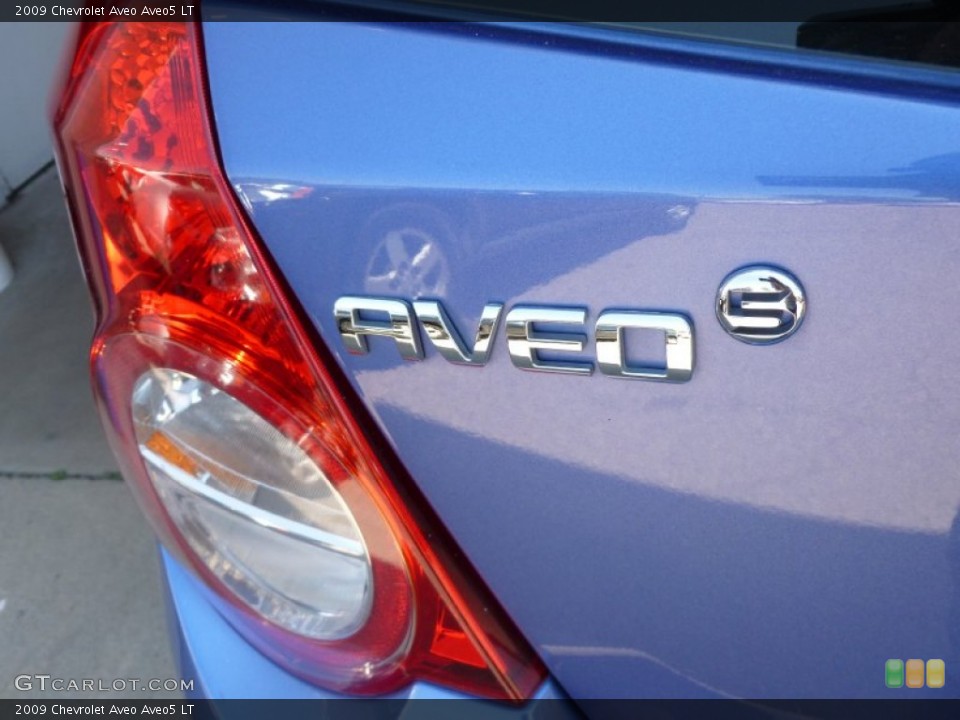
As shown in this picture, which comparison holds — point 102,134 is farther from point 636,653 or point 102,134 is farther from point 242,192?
point 636,653

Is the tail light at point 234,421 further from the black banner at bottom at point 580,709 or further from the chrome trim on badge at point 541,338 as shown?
the chrome trim on badge at point 541,338

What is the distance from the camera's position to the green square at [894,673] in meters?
0.96

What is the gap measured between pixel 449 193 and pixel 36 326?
11.3ft

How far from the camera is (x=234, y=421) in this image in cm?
103

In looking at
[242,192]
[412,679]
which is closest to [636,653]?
[412,679]

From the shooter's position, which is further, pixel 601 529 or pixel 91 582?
pixel 91 582

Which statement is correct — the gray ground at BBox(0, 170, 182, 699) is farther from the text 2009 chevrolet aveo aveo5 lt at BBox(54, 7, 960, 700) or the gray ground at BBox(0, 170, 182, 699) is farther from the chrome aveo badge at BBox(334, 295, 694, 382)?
the chrome aveo badge at BBox(334, 295, 694, 382)

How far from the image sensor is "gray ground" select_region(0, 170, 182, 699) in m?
2.59

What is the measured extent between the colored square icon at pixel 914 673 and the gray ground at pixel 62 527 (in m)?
1.95

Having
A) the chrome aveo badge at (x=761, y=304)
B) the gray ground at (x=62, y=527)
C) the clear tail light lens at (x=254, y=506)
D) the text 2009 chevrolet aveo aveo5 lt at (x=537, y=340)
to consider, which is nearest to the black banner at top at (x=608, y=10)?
the text 2009 chevrolet aveo aveo5 lt at (x=537, y=340)

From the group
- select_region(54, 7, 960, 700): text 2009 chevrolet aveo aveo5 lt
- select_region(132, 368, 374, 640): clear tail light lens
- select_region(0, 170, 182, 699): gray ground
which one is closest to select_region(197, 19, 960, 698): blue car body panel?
select_region(54, 7, 960, 700): text 2009 chevrolet aveo aveo5 lt

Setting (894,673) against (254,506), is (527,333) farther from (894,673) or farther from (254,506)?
(894,673)

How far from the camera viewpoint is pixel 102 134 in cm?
100

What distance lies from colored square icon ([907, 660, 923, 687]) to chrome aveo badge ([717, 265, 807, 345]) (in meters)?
0.36
